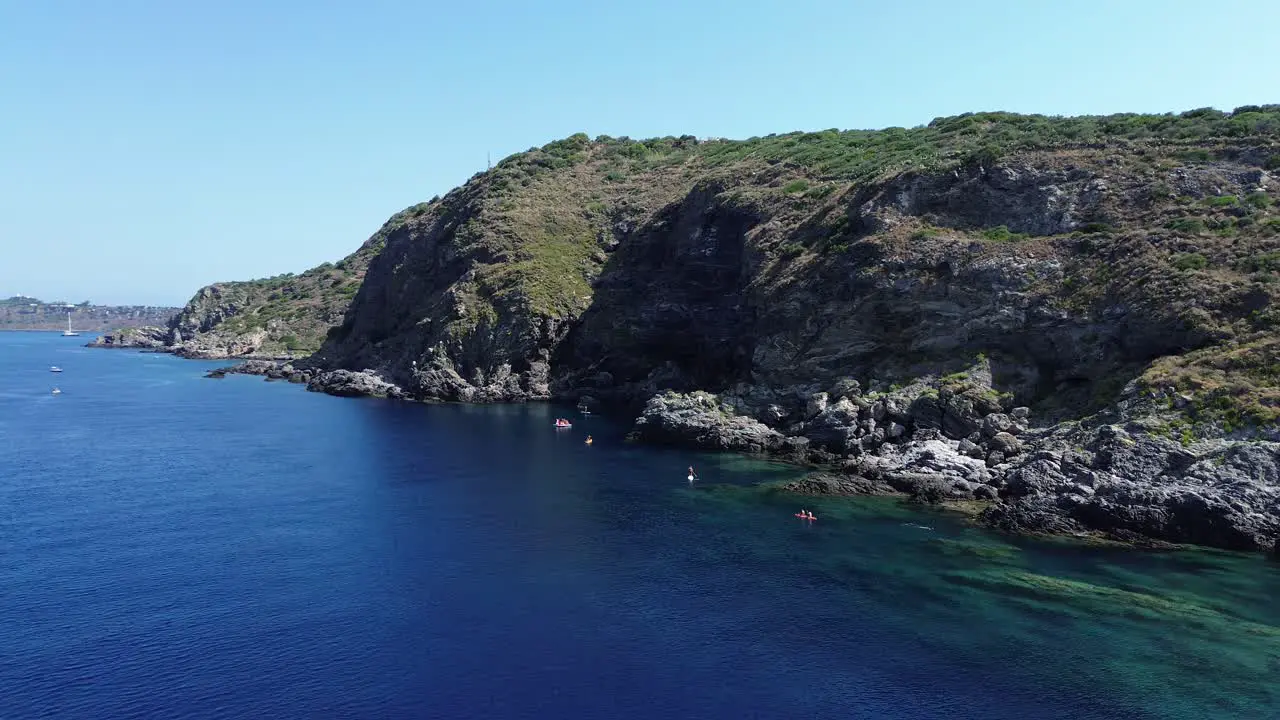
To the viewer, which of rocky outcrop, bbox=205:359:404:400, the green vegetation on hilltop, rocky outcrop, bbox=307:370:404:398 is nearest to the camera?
the green vegetation on hilltop

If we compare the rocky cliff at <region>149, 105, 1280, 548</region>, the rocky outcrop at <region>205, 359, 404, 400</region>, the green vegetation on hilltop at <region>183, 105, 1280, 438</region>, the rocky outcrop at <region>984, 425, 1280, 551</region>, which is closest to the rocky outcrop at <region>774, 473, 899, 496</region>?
the rocky cliff at <region>149, 105, 1280, 548</region>

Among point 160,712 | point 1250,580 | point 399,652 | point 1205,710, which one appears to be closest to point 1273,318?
point 1250,580

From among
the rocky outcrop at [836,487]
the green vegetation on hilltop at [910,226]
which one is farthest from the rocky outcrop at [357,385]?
the rocky outcrop at [836,487]

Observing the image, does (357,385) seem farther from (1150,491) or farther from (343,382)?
(1150,491)

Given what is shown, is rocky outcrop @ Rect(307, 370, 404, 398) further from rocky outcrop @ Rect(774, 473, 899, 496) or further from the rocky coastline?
rocky outcrop @ Rect(774, 473, 899, 496)

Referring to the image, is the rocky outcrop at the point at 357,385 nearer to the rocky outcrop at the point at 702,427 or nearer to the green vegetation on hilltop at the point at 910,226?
the green vegetation on hilltop at the point at 910,226
